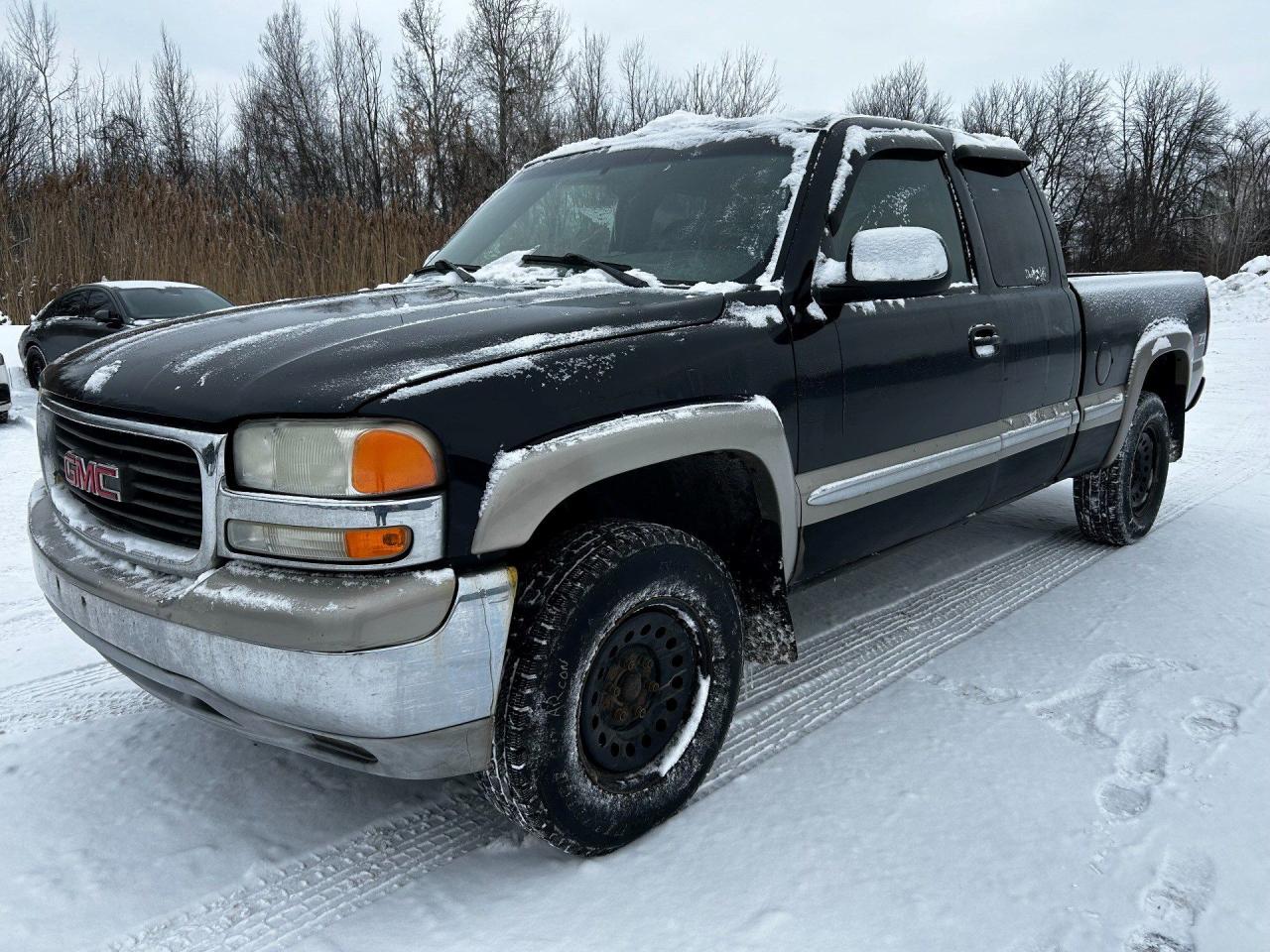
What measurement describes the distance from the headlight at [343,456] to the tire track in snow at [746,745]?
94cm

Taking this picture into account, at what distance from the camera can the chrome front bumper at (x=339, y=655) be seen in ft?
5.91

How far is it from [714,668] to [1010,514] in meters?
3.63

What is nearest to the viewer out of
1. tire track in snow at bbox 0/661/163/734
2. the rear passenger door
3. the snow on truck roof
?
tire track in snow at bbox 0/661/163/734

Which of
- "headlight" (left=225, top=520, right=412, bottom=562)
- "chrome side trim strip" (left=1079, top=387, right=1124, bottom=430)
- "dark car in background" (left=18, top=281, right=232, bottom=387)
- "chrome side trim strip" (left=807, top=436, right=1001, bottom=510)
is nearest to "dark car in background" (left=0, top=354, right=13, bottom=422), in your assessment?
"dark car in background" (left=18, top=281, right=232, bottom=387)

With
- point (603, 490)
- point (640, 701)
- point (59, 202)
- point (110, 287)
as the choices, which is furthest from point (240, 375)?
point (59, 202)

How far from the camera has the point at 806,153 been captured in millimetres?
2949

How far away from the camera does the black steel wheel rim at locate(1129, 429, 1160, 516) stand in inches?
189

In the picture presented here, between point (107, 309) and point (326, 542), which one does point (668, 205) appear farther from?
point (107, 309)

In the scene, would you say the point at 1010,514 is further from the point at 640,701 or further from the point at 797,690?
the point at 640,701

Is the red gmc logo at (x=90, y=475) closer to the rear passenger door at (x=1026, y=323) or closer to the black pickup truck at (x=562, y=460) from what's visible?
the black pickup truck at (x=562, y=460)

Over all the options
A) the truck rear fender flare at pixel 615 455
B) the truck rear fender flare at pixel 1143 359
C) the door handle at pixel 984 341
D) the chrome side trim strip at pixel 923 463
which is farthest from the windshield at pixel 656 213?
the truck rear fender flare at pixel 1143 359

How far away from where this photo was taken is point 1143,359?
4.52m

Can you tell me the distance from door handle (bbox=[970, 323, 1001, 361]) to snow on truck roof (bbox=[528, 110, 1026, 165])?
75 centimetres

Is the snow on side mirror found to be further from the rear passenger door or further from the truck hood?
the rear passenger door
